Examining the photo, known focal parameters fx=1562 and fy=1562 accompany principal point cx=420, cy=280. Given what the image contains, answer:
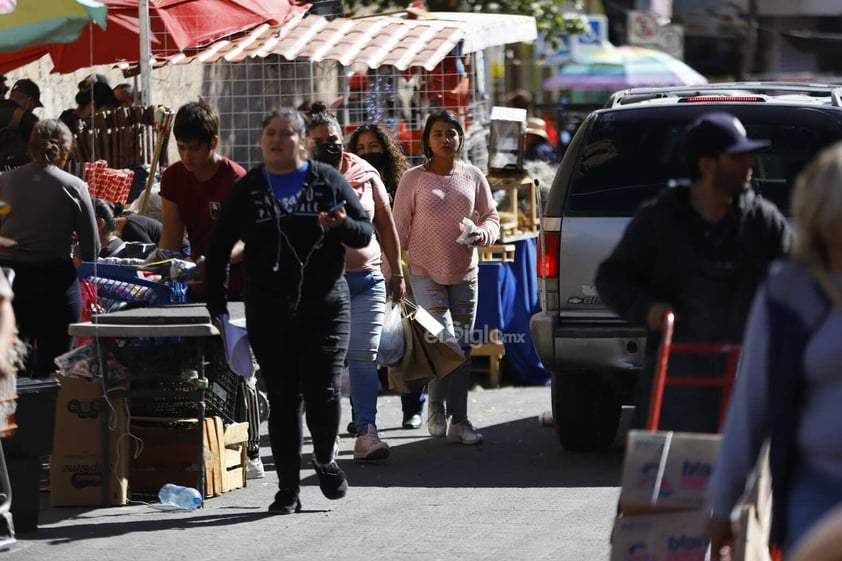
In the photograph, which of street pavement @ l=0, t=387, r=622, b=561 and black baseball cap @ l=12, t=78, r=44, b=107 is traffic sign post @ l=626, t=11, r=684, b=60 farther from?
street pavement @ l=0, t=387, r=622, b=561

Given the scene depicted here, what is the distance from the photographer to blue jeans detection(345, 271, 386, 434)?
8.84 metres

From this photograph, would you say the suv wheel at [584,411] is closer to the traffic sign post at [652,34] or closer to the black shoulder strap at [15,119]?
the black shoulder strap at [15,119]

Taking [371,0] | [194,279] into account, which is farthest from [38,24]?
[371,0]

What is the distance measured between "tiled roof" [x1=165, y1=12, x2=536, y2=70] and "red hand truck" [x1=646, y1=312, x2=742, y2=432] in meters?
7.42

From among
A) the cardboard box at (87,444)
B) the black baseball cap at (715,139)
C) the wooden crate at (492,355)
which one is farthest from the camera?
the wooden crate at (492,355)

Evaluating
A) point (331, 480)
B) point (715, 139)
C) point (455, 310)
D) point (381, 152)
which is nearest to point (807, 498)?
point (715, 139)

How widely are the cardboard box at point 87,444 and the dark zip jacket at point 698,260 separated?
3.46 metres

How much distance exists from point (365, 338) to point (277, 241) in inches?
72.5

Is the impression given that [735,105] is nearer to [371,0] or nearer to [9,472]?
[9,472]

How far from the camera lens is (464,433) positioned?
9.69 meters

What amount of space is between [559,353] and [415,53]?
4.85 metres

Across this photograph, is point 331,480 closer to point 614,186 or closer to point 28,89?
point 614,186

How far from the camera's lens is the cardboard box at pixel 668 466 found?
169 inches

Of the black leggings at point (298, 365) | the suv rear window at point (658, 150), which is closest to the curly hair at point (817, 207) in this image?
the black leggings at point (298, 365)
